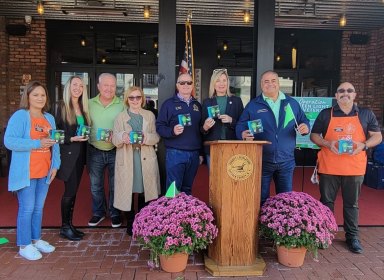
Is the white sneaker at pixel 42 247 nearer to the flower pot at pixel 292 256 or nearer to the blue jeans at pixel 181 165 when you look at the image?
the blue jeans at pixel 181 165

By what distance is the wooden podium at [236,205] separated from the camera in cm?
310

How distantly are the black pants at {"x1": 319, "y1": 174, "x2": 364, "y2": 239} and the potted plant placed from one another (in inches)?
54.6

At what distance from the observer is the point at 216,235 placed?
3121mm

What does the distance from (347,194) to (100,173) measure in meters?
2.72

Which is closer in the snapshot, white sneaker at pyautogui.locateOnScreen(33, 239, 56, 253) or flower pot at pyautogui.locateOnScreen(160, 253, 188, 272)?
flower pot at pyautogui.locateOnScreen(160, 253, 188, 272)

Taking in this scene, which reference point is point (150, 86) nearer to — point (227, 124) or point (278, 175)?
point (227, 124)

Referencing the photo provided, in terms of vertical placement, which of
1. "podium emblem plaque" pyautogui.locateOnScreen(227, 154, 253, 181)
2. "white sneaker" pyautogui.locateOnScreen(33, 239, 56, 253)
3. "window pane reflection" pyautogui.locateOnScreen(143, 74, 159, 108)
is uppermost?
"window pane reflection" pyautogui.locateOnScreen(143, 74, 159, 108)

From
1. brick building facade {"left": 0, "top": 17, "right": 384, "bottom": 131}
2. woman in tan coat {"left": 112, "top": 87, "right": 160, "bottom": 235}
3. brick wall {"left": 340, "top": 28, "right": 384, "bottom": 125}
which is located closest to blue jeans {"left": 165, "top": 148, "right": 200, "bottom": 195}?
woman in tan coat {"left": 112, "top": 87, "right": 160, "bottom": 235}

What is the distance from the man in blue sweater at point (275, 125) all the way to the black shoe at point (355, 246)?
919 mm

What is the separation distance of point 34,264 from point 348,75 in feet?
26.4

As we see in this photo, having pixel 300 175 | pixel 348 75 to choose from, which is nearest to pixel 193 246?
pixel 300 175

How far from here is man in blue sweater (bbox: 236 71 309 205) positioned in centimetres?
353

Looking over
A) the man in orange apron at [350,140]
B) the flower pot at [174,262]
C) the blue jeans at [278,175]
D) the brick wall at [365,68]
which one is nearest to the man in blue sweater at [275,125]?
the blue jeans at [278,175]

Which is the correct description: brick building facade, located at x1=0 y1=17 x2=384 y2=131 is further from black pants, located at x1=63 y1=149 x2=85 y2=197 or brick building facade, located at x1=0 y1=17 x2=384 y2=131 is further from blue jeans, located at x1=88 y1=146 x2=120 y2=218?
black pants, located at x1=63 y1=149 x2=85 y2=197
